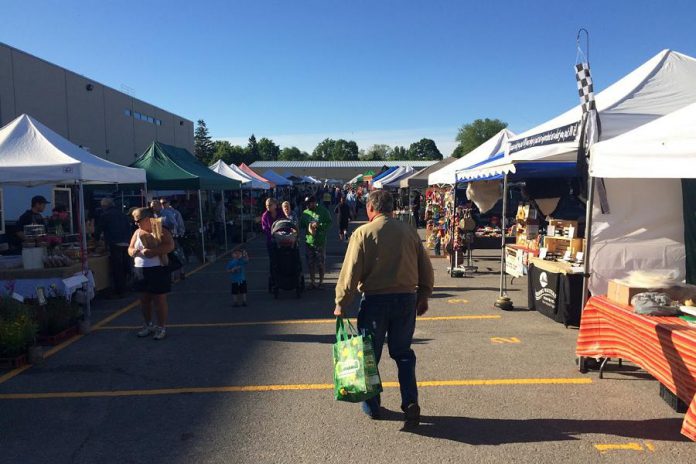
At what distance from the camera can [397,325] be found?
3.78m

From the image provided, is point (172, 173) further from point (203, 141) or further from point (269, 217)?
point (203, 141)

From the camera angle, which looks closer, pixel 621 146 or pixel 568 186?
pixel 621 146

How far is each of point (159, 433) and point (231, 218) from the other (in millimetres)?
16073

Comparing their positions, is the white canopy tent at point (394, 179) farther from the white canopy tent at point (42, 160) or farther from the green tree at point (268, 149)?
the green tree at point (268, 149)

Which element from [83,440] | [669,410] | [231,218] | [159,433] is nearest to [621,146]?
[669,410]

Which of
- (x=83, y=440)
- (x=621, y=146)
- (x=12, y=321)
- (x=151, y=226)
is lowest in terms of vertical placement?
(x=83, y=440)

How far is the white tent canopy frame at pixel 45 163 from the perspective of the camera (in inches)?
271

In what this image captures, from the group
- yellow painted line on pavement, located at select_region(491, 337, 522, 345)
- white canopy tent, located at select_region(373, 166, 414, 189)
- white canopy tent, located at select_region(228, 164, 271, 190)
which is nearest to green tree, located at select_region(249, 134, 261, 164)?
white canopy tent, located at select_region(373, 166, 414, 189)

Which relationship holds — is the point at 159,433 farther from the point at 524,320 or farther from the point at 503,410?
the point at 524,320

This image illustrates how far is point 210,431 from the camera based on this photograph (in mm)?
3846

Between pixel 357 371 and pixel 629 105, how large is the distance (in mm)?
4636

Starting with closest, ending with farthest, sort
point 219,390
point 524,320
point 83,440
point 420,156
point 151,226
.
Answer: point 83,440
point 219,390
point 151,226
point 524,320
point 420,156

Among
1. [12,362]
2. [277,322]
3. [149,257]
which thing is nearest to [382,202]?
[149,257]

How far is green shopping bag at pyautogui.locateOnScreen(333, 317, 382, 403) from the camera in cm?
361
